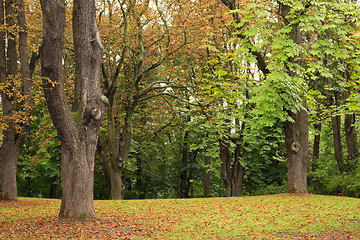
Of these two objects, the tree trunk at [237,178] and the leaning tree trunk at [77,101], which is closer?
the leaning tree trunk at [77,101]

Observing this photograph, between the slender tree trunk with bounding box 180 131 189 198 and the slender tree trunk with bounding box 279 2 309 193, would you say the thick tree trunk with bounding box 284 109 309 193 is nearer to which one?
A: the slender tree trunk with bounding box 279 2 309 193

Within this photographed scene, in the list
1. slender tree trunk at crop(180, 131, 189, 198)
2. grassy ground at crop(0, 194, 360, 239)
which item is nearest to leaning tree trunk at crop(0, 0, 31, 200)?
grassy ground at crop(0, 194, 360, 239)

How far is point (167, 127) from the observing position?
24.5m

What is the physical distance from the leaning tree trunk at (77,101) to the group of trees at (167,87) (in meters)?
0.03

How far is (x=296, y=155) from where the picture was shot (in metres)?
17.3

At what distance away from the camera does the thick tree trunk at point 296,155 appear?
1722 cm

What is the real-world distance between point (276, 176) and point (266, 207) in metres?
16.2

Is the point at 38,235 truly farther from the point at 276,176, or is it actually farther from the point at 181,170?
the point at 276,176

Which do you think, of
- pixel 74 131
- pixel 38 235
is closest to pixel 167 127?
pixel 74 131

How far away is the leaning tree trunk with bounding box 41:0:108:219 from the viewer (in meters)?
9.45

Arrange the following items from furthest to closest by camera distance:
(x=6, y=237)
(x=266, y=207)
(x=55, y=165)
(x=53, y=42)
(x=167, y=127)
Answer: (x=55, y=165), (x=167, y=127), (x=266, y=207), (x=53, y=42), (x=6, y=237)

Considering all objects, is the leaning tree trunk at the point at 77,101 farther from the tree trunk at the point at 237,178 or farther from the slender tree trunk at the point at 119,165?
the tree trunk at the point at 237,178

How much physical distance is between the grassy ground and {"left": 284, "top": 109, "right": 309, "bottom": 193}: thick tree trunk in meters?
2.24

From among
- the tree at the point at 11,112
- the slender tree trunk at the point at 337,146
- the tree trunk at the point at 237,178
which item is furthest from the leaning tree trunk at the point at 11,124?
the slender tree trunk at the point at 337,146
